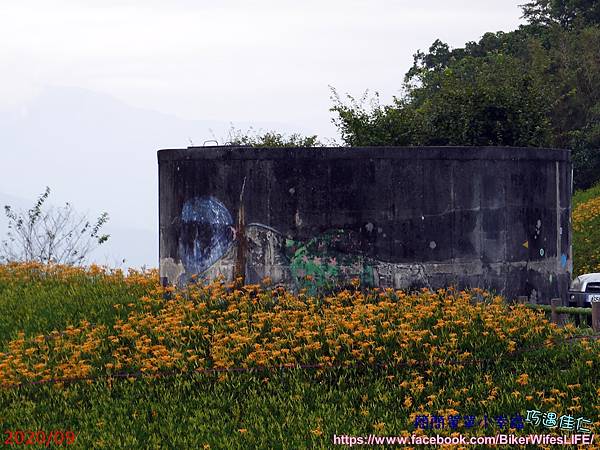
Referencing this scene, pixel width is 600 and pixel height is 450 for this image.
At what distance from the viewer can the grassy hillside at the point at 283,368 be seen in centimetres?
1119

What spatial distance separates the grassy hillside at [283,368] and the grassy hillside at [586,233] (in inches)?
536

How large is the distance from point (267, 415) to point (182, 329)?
368 cm

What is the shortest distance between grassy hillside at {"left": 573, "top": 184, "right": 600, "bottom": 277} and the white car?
7.06 metres

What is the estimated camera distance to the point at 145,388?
12.9 meters

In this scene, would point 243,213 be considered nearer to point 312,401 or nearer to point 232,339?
point 232,339

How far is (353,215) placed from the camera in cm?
1647

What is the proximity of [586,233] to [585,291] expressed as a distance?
11479 mm

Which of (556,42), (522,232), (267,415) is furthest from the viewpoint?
(556,42)

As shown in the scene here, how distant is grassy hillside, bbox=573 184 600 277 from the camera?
2895 cm

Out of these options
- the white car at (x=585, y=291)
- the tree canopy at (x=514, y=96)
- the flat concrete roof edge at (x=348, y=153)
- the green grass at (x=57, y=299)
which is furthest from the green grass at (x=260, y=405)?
the tree canopy at (x=514, y=96)

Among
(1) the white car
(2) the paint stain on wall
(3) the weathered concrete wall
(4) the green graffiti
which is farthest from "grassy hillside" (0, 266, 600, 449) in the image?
(1) the white car

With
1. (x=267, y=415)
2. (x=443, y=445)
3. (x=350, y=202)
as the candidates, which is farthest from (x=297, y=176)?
(x=443, y=445)

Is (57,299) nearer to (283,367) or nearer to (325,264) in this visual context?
(325,264)

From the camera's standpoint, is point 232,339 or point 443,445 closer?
point 443,445
